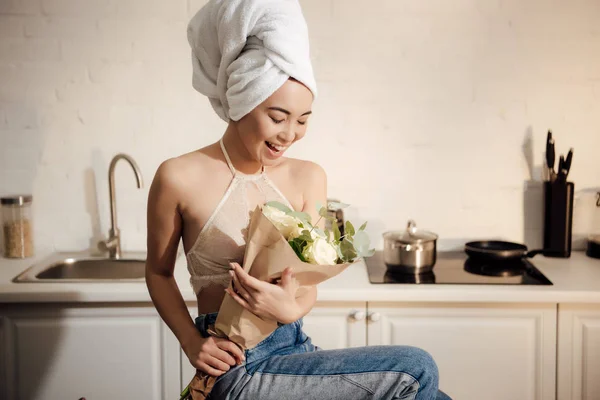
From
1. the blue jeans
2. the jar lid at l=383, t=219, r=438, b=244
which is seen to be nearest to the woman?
the blue jeans

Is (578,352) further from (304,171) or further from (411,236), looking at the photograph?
(304,171)

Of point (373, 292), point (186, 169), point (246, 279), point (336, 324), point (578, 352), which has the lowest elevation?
point (578, 352)

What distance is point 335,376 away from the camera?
1265 millimetres

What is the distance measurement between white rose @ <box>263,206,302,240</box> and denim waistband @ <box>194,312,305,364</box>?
0.29 m

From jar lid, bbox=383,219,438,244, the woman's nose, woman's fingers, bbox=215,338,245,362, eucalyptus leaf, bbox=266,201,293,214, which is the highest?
the woman's nose

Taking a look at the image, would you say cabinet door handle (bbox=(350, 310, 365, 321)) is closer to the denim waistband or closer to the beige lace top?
the denim waistband

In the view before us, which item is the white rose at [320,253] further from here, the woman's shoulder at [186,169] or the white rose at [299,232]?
the woman's shoulder at [186,169]

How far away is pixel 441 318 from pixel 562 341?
1.38ft

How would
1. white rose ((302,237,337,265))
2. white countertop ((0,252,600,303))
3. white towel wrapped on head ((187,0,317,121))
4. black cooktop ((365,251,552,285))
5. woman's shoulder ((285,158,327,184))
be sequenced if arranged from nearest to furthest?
white rose ((302,237,337,265)), white towel wrapped on head ((187,0,317,121)), woman's shoulder ((285,158,327,184)), white countertop ((0,252,600,303)), black cooktop ((365,251,552,285))

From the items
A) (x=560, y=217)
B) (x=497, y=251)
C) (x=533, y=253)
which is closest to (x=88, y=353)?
(x=497, y=251)

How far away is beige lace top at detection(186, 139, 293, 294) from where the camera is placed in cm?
140

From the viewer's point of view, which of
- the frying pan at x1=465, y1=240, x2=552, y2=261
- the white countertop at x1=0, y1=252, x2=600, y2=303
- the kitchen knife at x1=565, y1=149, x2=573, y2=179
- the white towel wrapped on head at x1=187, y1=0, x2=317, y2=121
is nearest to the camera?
the white towel wrapped on head at x1=187, y1=0, x2=317, y2=121

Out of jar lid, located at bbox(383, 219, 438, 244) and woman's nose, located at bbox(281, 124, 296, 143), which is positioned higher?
woman's nose, located at bbox(281, 124, 296, 143)

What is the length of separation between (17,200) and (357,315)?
4.71ft
